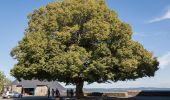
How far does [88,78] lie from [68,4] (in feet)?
36.1

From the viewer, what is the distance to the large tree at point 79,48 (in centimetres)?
4859

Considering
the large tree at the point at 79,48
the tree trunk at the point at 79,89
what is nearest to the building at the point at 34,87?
the tree trunk at the point at 79,89

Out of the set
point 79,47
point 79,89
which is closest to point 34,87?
point 79,89

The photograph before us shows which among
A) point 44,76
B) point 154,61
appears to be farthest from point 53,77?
point 154,61

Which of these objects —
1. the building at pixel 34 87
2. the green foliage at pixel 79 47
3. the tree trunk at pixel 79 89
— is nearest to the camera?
the green foliage at pixel 79 47

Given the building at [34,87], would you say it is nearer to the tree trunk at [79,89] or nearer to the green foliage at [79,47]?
the tree trunk at [79,89]

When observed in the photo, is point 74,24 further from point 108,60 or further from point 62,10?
point 108,60

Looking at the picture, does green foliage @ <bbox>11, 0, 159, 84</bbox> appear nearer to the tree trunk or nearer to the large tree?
the large tree

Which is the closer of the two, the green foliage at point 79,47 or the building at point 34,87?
the green foliage at point 79,47

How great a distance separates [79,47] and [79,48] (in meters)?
0.23

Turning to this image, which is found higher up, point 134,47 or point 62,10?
point 62,10

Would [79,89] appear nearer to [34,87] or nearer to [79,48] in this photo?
[79,48]

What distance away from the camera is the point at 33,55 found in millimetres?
49938

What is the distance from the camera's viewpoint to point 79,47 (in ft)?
163
